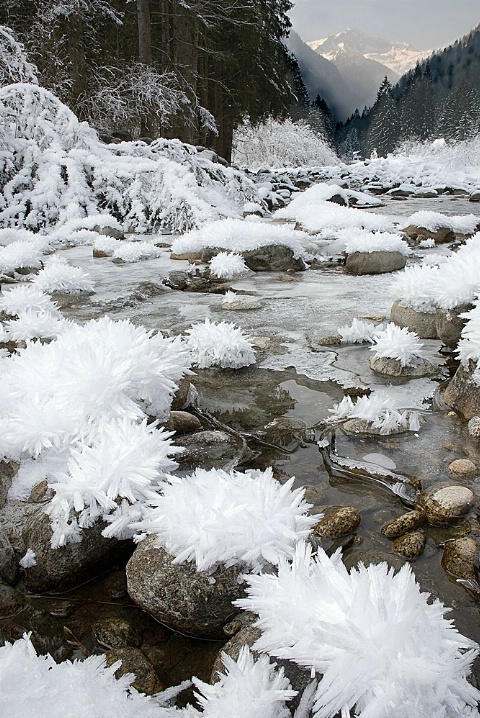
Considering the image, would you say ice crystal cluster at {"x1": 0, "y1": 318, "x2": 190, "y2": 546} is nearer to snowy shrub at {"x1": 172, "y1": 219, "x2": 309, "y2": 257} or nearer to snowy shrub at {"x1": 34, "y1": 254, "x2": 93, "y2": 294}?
snowy shrub at {"x1": 34, "y1": 254, "x2": 93, "y2": 294}

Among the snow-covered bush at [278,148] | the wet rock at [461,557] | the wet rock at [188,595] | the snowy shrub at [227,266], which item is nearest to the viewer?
the wet rock at [188,595]

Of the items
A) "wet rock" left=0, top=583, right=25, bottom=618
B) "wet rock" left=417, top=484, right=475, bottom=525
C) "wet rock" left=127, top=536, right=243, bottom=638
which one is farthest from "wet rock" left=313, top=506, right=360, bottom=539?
"wet rock" left=0, top=583, right=25, bottom=618

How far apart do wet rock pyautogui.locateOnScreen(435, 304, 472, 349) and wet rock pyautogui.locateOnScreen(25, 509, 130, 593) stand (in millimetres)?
2635

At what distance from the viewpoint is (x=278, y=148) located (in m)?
44.5

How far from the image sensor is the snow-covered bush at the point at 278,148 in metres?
42.2

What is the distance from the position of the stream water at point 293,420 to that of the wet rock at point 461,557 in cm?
3

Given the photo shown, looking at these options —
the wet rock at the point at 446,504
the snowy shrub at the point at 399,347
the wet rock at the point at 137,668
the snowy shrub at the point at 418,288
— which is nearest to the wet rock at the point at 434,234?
the snowy shrub at the point at 418,288

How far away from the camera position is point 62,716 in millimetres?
1205

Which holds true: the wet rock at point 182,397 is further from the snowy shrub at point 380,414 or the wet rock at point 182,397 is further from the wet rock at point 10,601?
the wet rock at point 10,601

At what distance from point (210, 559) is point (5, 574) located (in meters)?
0.81

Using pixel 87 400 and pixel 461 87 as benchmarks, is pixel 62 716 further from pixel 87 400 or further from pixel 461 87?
pixel 461 87

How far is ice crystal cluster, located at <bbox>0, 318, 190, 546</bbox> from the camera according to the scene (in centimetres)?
192

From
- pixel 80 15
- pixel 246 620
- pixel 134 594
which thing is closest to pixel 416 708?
pixel 246 620

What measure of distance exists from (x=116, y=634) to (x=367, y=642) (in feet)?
2.90
